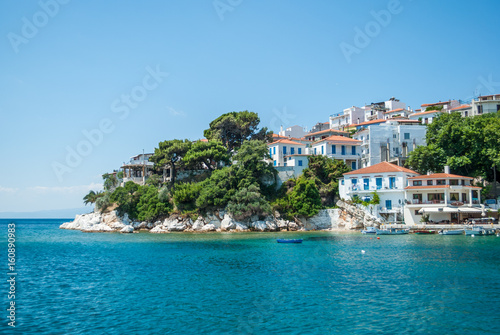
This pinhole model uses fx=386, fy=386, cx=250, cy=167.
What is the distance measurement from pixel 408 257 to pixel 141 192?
4302 cm

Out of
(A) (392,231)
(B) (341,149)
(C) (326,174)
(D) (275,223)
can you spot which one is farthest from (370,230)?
(B) (341,149)

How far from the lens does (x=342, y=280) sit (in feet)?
68.8

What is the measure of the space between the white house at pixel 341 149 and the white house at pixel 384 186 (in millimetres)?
9272

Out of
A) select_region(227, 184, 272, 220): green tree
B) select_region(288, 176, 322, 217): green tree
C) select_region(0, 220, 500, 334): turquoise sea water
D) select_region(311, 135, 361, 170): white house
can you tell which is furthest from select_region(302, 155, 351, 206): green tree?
select_region(0, 220, 500, 334): turquoise sea water

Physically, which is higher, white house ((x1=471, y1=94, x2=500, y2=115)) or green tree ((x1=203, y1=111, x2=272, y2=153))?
white house ((x1=471, y1=94, x2=500, y2=115))

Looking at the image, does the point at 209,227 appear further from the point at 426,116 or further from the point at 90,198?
the point at 426,116

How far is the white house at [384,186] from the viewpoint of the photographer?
166ft

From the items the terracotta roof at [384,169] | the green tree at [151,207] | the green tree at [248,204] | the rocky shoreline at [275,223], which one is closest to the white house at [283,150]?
the green tree at [248,204]

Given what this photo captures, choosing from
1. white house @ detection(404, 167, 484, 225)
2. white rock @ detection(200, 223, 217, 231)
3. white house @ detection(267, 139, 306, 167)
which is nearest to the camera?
white house @ detection(404, 167, 484, 225)

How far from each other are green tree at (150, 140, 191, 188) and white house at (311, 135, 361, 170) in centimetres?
2146

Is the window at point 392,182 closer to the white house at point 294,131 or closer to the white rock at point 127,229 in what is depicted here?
the white house at point 294,131

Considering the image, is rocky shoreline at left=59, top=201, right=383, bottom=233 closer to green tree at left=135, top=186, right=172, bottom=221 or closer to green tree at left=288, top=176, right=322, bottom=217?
green tree at left=135, top=186, right=172, bottom=221

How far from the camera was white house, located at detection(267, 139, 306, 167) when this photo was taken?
62531mm

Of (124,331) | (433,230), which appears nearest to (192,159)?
(433,230)
